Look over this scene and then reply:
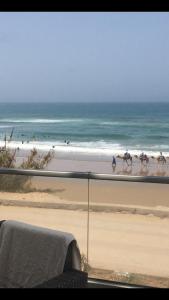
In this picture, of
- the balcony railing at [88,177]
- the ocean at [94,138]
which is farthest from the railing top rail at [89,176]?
the ocean at [94,138]

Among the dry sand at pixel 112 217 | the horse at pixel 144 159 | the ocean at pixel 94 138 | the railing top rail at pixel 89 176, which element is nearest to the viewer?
the railing top rail at pixel 89 176

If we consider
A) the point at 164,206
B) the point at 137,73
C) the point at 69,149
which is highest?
the point at 137,73

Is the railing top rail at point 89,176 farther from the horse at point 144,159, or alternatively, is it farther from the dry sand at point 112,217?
the horse at point 144,159

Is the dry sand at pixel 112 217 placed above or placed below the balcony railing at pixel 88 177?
below

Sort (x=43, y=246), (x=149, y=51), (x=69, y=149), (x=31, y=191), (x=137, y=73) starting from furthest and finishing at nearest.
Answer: (x=137, y=73) < (x=149, y=51) < (x=69, y=149) < (x=31, y=191) < (x=43, y=246)

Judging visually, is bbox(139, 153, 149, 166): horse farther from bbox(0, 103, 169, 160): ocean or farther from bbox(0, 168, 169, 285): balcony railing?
bbox(0, 168, 169, 285): balcony railing

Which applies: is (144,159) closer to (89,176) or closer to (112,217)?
(112,217)

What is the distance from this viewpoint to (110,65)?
44.2m

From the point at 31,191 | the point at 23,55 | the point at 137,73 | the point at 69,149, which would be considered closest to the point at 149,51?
the point at 137,73

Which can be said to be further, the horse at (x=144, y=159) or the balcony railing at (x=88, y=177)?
the horse at (x=144, y=159)

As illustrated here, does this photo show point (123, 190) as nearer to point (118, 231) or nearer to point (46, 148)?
point (118, 231)

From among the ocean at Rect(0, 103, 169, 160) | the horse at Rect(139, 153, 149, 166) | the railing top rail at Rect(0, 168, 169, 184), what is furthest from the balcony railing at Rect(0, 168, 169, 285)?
the ocean at Rect(0, 103, 169, 160)

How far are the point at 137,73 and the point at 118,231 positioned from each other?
1660 inches

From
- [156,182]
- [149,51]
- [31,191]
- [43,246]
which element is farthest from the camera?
[149,51]
